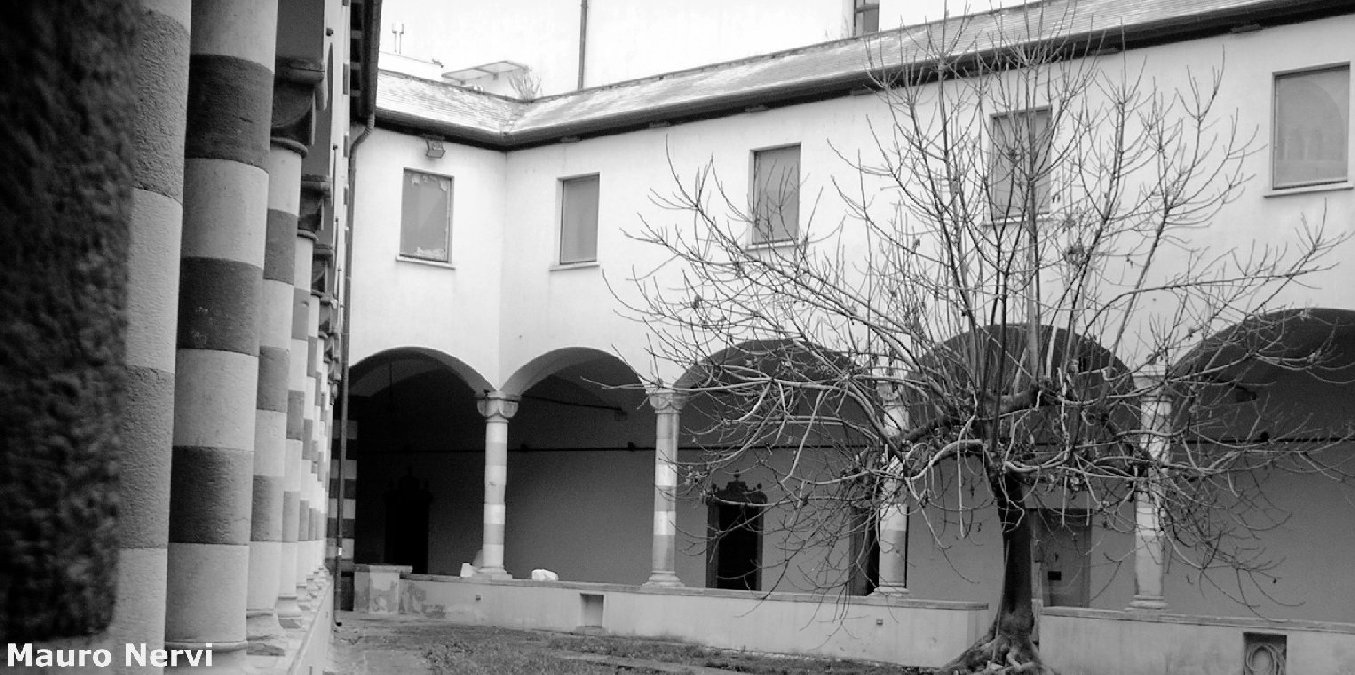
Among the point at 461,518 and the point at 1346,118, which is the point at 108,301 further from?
the point at 461,518

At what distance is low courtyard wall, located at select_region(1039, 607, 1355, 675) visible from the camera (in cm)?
1574

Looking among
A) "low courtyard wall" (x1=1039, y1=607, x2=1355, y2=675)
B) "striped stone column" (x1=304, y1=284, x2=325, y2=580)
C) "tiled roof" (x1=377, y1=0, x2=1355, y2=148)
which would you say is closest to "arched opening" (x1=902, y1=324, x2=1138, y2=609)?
"low courtyard wall" (x1=1039, y1=607, x2=1355, y2=675)

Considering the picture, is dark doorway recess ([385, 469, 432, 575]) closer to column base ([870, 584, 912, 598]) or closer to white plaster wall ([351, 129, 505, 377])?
white plaster wall ([351, 129, 505, 377])

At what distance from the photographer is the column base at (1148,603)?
1816 cm

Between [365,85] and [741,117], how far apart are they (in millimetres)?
5011

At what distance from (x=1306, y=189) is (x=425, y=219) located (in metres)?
12.4

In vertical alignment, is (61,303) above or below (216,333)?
below

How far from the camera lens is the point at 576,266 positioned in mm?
23516

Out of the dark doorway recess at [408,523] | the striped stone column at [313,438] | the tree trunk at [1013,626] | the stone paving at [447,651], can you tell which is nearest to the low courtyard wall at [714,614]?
the stone paving at [447,651]

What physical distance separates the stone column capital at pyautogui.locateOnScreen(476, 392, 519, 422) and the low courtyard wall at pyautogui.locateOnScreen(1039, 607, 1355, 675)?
31.3 feet

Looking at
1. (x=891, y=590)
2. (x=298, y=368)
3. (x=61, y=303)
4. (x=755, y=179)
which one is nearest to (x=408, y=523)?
(x=755, y=179)

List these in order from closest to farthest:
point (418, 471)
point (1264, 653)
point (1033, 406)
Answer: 1. point (1033, 406)
2. point (1264, 653)
3. point (418, 471)

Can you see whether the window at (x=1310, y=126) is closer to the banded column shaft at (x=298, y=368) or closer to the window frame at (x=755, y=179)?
the window frame at (x=755, y=179)

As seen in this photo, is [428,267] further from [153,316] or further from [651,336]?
[153,316]
